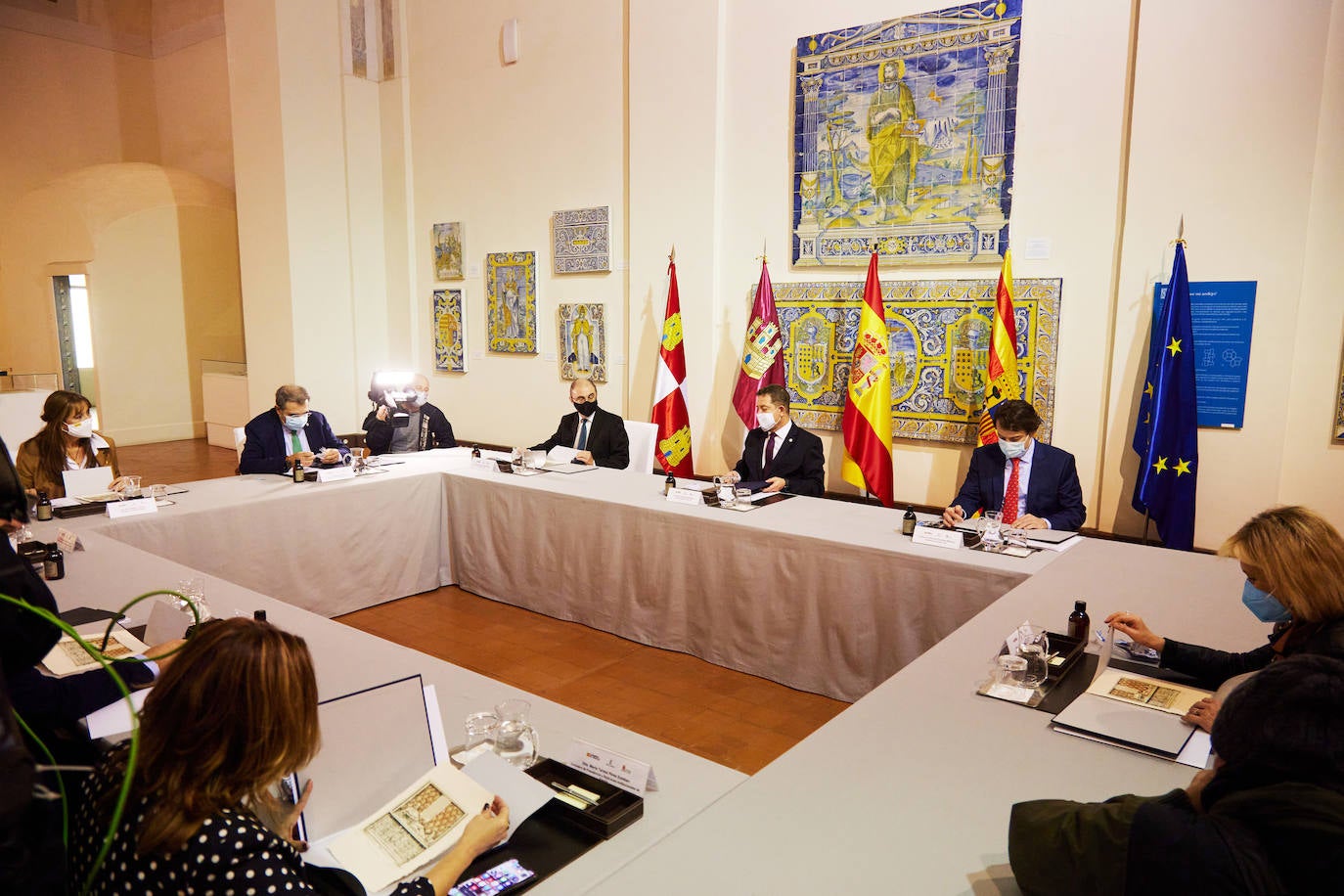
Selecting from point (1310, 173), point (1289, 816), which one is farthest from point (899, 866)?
point (1310, 173)

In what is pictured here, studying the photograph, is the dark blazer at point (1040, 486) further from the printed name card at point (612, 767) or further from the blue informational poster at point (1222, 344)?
the printed name card at point (612, 767)

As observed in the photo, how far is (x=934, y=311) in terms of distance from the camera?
5625mm

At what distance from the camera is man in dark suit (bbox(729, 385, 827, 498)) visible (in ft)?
15.6

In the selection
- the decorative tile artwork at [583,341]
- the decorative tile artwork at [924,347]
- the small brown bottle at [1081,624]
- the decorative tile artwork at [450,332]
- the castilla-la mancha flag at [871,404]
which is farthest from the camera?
the decorative tile artwork at [450,332]

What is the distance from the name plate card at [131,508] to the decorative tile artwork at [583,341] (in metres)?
3.89

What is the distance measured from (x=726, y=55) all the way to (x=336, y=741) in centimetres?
Result: 593

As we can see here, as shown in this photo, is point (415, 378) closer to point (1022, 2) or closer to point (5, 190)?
point (1022, 2)

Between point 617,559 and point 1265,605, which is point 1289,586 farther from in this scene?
point 617,559

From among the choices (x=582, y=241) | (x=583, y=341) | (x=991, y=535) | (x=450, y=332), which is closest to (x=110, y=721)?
(x=991, y=535)

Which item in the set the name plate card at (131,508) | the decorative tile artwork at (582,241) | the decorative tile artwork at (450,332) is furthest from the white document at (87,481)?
the decorative tile artwork at (450,332)

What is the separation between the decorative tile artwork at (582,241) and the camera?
7246 mm

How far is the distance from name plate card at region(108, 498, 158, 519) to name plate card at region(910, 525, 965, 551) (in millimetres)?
3395

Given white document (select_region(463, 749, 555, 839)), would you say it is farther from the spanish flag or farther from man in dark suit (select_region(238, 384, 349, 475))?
the spanish flag

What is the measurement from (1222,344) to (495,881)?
486cm
